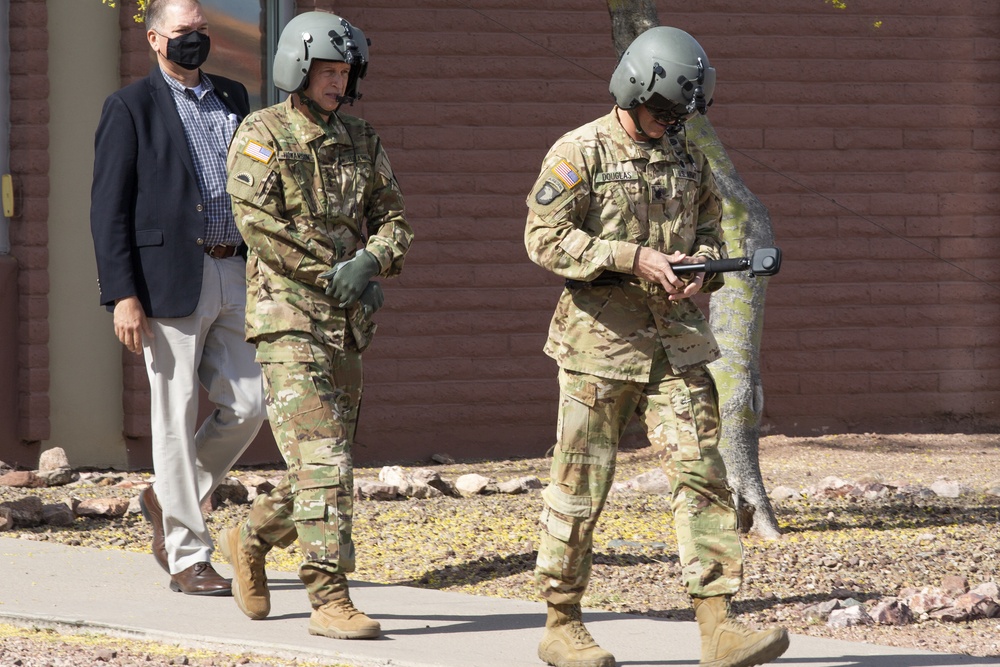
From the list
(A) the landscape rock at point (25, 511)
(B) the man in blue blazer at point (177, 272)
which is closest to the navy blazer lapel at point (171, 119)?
(B) the man in blue blazer at point (177, 272)

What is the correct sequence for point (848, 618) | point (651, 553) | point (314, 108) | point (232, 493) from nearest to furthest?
1. point (314, 108)
2. point (848, 618)
3. point (651, 553)
4. point (232, 493)

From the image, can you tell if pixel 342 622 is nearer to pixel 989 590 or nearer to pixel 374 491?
pixel 989 590

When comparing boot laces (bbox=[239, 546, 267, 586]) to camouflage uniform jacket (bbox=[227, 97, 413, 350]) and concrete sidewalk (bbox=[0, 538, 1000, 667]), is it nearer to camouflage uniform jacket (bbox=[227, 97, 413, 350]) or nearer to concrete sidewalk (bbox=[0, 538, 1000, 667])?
concrete sidewalk (bbox=[0, 538, 1000, 667])

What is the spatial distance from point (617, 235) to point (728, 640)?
1.20 m

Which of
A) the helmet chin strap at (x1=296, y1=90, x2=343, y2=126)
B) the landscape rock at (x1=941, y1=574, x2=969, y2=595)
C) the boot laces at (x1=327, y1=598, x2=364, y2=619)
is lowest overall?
the landscape rock at (x1=941, y1=574, x2=969, y2=595)

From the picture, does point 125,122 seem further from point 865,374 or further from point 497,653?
point 865,374

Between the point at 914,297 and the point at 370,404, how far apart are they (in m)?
3.85

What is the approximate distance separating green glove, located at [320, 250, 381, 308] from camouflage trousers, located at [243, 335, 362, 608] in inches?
6.8

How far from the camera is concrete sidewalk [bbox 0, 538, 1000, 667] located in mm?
4480

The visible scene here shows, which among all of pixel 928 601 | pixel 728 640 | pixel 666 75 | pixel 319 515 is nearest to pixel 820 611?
pixel 928 601

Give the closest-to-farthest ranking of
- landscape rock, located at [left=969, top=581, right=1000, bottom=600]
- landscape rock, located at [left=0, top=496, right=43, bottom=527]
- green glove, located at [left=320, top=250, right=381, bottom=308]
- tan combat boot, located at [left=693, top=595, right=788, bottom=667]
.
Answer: tan combat boot, located at [left=693, top=595, right=788, bottom=667]
green glove, located at [left=320, top=250, right=381, bottom=308]
landscape rock, located at [left=969, top=581, right=1000, bottom=600]
landscape rock, located at [left=0, top=496, right=43, bottom=527]

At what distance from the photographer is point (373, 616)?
16.5ft

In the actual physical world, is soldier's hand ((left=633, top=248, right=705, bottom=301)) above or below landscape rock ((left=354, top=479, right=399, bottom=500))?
above

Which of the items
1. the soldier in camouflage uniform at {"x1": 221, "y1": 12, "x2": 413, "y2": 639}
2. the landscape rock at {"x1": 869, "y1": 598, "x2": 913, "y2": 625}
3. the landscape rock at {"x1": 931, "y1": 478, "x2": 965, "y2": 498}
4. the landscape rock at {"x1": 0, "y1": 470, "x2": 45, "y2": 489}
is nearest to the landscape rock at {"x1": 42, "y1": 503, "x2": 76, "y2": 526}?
the landscape rock at {"x1": 0, "y1": 470, "x2": 45, "y2": 489}
